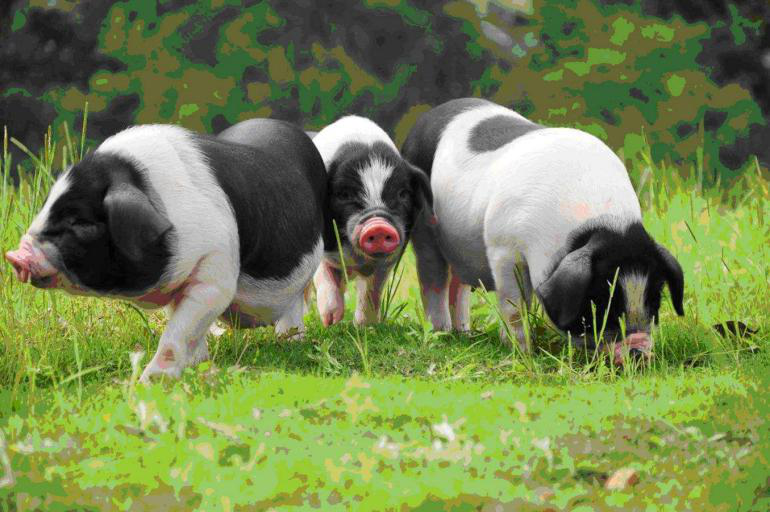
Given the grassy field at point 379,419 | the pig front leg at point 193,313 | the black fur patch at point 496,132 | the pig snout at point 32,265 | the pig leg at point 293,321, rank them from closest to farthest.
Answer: the grassy field at point 379,419 < the pig snout at point 32,265 < the pig front leg at point 193,313 < the pig leg at point 293,321 < the black fur patch at point 496,132

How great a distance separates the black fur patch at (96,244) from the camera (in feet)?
13.5

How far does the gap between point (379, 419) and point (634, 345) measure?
1.39 metres

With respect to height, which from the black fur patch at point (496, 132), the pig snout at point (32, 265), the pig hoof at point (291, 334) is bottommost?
the pig hoof at point (291, 334)

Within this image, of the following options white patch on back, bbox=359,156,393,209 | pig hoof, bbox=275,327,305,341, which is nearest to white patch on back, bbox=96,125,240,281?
pig hoof, bbox=275,327,305,341

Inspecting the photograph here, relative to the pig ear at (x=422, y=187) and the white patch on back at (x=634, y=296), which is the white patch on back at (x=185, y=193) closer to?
the pig ear at (x=422, y=187)

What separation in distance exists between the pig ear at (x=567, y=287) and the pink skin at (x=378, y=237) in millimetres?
788

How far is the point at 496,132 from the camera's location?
5.49 m

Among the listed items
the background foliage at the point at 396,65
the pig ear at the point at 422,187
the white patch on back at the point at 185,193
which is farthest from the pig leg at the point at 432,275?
the background foliage at the point at 396,65

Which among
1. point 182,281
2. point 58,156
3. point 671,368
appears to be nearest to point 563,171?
point 671,368

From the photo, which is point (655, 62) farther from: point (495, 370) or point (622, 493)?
point (622, 493)

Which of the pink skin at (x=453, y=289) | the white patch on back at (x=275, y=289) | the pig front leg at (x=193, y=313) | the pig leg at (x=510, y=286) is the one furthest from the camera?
the pink skin at (x=453, y=289)

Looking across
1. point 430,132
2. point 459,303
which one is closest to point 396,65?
point 430,132

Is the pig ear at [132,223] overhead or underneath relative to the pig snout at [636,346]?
overhead

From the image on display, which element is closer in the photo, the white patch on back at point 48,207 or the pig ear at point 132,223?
the pig ear at point 132,223
